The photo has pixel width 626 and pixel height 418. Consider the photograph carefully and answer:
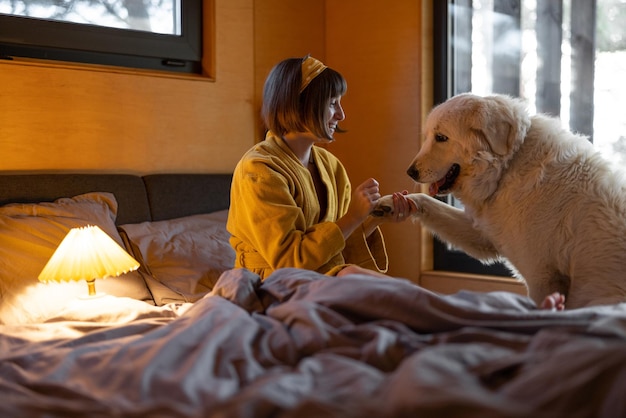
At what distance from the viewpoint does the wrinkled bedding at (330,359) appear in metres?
0.89

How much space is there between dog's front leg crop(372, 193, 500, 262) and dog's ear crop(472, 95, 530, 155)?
346 millimetres

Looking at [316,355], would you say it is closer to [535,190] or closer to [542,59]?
[535,190]

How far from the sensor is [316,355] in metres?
1.17

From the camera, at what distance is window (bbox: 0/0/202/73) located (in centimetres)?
258

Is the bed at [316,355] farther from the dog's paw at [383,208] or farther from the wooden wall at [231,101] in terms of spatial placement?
the wooden wall at [231,101]

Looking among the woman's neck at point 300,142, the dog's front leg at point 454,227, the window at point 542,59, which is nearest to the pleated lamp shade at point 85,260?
the woman's neck at point 300,142

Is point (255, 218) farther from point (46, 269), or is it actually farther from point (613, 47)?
point (613, 47)

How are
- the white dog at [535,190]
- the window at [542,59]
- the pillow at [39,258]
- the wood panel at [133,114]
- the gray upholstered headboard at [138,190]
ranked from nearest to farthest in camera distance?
the white dog at [535,190]
the pillow at [39,258]
the gray upholstered headboard at [138,190]
the wood panel at [133,114]
the window at [542,59]

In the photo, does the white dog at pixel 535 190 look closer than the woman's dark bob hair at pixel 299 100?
Yes

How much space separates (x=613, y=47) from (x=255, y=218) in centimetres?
184

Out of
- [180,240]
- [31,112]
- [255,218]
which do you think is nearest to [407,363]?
[255,218]

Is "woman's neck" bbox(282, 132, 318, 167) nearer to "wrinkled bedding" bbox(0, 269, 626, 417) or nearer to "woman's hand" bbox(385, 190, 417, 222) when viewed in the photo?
"woman's hand" bbox(385, 190, 417, 222)

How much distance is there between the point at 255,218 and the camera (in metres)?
2.07

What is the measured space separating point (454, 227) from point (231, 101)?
56.8 inches
